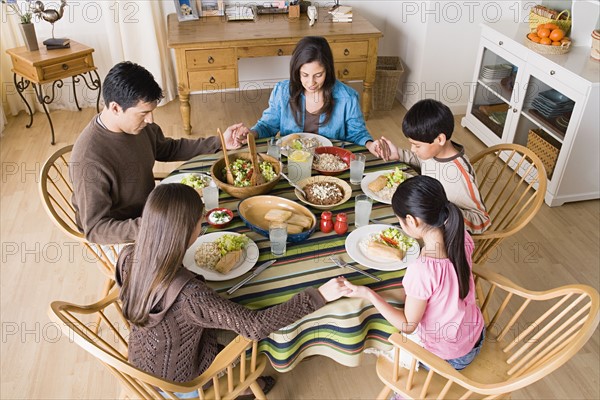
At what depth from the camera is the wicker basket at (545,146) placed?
128 inches

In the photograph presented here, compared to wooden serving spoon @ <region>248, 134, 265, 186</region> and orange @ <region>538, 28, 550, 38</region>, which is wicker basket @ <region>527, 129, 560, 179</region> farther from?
wooden serving spoon @ <region>248, 134, 265, 186</region>

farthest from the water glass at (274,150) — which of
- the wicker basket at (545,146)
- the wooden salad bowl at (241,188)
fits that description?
the wicker basket at (545,146)

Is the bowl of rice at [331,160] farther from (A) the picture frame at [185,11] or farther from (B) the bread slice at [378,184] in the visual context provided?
(A) the picture frame at [185,11]

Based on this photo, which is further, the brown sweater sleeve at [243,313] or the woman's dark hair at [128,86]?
the woman's dark hair at [128,86]

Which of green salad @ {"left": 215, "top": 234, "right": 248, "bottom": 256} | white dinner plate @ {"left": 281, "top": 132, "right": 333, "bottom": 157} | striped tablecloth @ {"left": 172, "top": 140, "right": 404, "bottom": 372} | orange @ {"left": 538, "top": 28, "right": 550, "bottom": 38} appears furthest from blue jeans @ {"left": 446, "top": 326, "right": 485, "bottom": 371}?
orange @ {"left": 538, "top": 28, "right": 550, "bottom": 38}

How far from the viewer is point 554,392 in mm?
2141

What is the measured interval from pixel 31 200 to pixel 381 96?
111 inches

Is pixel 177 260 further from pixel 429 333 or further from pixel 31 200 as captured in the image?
pixel 31 200

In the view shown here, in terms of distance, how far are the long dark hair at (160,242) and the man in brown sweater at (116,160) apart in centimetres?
40

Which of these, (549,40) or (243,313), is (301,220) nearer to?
(243,313)

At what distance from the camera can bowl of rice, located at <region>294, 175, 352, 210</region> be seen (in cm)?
191

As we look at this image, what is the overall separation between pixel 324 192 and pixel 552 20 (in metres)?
2.39

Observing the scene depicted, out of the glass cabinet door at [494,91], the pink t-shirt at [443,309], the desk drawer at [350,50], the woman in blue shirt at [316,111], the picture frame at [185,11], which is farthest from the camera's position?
the picture frame at [185,11]

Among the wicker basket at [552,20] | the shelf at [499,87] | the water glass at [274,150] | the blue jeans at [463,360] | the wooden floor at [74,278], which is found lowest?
the wooden floor at [74,278]
